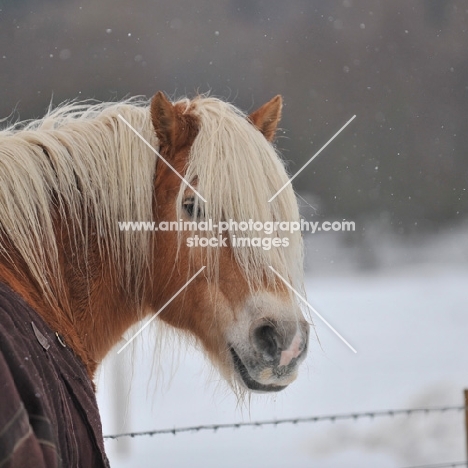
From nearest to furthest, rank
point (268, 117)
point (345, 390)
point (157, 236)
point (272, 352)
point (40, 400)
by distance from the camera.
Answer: point (40, 400) < point (272, 352) < point (157, 236) < point (268, 117) < point (345, 390)

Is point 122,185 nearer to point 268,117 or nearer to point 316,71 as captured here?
point 268,117

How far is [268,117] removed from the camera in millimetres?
1706

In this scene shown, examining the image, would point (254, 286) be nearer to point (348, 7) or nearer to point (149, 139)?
point (149, 139)

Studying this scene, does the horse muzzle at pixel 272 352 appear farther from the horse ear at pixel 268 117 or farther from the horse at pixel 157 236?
the horse ear at pixel 268 117

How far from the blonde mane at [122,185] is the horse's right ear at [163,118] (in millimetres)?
34

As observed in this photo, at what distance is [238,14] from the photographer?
812cm

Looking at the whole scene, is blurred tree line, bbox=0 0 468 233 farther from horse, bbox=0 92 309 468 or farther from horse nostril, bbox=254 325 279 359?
horse nostril, bbox=254 325 279 359

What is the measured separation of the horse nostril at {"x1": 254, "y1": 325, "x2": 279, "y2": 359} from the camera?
1.38 meters

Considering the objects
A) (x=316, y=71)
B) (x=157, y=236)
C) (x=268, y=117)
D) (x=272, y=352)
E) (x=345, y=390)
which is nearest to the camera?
(x=272, y=352)

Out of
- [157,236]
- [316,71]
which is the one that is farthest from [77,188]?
[316,71]

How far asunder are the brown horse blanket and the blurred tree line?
6014 mm

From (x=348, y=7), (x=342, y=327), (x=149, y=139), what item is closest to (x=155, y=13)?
(x=348, y=7)

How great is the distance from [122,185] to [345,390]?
428cm

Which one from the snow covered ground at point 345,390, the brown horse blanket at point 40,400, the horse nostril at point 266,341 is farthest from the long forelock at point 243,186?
the brown horse blanket at point 40,400
